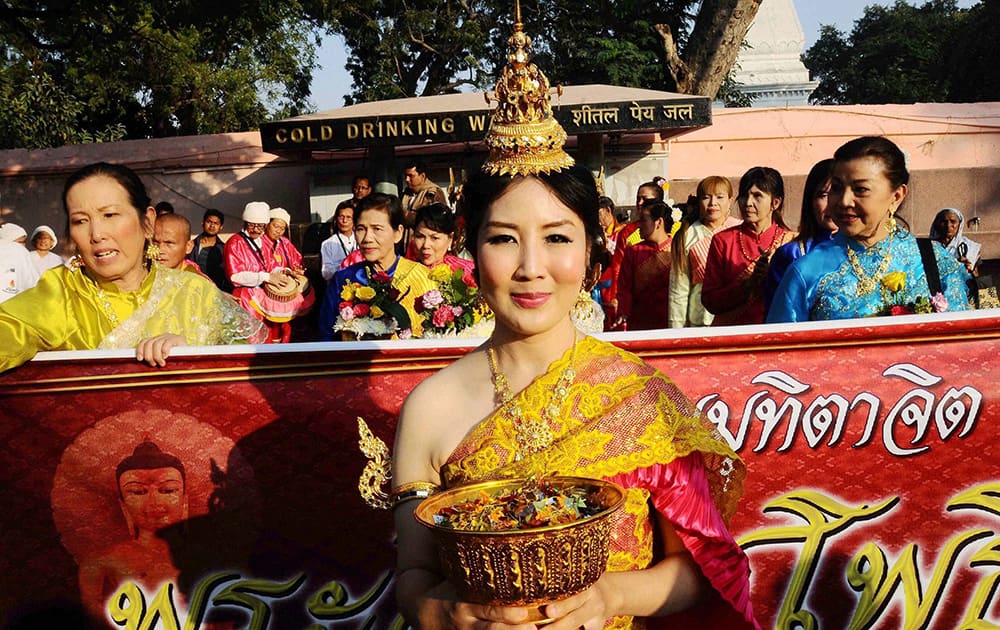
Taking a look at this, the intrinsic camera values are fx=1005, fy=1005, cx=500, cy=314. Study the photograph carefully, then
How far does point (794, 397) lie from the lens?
11.1 ft

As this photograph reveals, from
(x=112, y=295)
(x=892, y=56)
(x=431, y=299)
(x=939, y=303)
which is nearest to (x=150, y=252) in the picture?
(x=112, y=295)

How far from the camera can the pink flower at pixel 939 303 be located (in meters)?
3.90

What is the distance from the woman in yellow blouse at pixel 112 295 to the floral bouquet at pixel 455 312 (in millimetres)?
904

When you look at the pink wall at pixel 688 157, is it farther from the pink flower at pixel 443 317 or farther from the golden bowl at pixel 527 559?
the golden bowl at pixel 527 559

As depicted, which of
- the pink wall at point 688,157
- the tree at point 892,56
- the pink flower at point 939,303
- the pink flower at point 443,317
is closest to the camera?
the pink flower at point 939,303

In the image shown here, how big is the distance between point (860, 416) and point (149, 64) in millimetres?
15447

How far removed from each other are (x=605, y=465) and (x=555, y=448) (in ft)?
0.36

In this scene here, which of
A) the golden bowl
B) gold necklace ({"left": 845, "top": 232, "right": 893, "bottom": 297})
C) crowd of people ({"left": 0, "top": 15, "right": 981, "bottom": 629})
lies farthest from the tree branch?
the golden bowl

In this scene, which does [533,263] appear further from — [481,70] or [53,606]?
[481,70]

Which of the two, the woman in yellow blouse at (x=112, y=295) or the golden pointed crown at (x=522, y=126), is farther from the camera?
the woman in yellow blouse at (x=112, y=295)

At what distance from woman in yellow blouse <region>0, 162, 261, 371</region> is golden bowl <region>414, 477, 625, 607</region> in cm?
195

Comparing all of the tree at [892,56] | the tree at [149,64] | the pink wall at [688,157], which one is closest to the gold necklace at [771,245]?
the tree at [149,64]

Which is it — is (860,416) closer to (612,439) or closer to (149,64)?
(612,439)

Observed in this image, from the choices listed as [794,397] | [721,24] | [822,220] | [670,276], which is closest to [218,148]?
[721,24]
